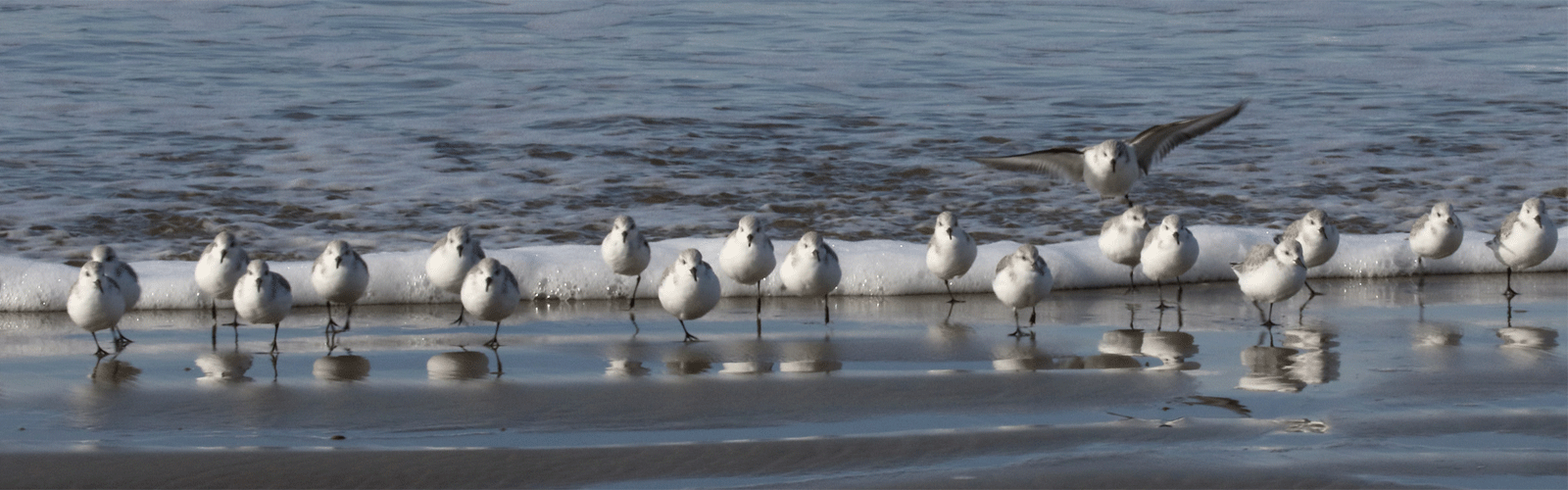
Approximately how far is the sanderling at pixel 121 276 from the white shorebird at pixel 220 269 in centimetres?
29

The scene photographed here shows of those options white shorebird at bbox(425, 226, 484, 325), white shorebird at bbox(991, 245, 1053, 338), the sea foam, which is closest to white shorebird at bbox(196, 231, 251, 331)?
the sea foam

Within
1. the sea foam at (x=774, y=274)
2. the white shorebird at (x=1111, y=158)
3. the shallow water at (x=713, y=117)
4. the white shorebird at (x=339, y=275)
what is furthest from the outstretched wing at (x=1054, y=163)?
the white shorebird at (x=339, y=275)

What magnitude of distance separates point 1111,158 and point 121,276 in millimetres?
5588

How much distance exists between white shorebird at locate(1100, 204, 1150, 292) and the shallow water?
5.18 feet

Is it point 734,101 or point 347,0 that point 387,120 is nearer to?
point 734,101


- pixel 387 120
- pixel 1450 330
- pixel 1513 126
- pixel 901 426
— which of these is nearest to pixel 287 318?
pixel 901 426

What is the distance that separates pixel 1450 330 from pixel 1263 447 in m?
2.79

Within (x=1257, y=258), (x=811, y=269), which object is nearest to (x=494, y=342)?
(x=811, y=269)

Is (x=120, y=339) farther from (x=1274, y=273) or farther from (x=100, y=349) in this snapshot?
(x=1274, y=273)

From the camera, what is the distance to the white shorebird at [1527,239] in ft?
27.1

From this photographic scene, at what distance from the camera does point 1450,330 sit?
7379 millimetres

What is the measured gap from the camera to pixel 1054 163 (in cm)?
1006

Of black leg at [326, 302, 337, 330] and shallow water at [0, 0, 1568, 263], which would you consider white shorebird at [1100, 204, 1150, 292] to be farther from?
black leg at [326, 302, 337, 330]

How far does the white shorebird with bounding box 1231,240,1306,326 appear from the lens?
7.36 metres
